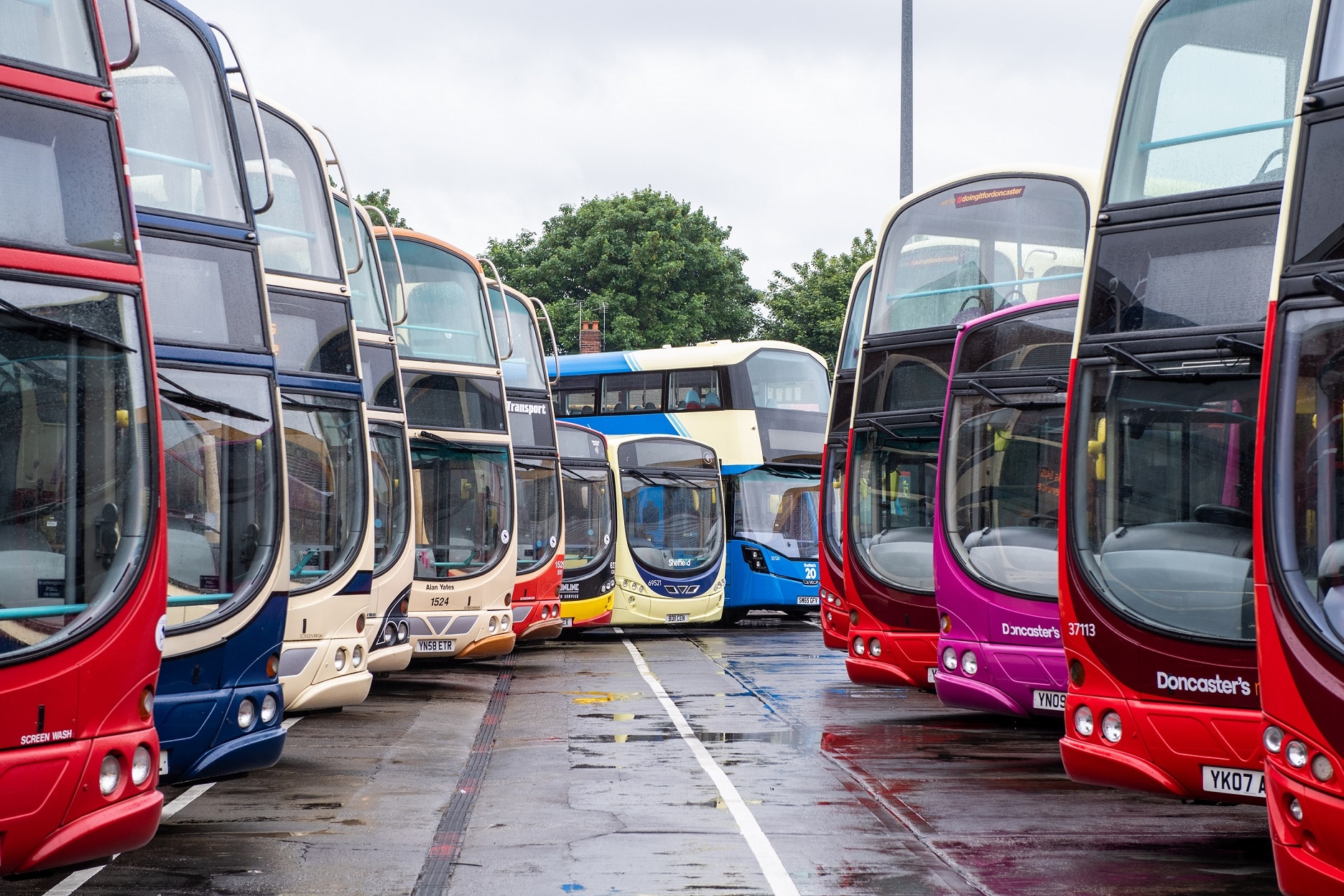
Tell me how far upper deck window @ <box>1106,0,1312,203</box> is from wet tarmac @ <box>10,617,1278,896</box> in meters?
Answer: 3.52

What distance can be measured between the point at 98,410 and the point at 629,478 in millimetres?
20347

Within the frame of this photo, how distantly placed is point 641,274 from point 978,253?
4419 centimetres

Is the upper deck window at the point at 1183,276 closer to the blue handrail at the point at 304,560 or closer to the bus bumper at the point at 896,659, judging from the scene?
the bus bumper at the point at 896,659

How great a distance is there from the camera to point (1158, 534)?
27.5 feet

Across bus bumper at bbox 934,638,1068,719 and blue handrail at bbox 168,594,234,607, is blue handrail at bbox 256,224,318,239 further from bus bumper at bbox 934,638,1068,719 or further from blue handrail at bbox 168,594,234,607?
bus bumper at bbox 934,638,1068,719

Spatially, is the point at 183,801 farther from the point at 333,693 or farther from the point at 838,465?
the point at 838,465

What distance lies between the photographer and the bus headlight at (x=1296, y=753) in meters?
5.77

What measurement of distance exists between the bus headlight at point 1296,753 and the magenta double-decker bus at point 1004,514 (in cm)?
563

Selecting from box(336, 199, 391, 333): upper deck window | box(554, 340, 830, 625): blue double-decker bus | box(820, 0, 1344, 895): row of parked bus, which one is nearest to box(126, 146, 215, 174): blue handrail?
box(820, 0, 1344, 895): row of parked bus

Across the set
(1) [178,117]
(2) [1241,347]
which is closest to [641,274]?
(1) [178,117]

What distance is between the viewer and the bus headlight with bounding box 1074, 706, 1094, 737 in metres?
8.35

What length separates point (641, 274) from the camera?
58062mm

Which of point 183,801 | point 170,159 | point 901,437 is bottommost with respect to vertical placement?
point 183,801

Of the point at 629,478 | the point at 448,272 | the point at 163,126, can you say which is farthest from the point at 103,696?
the point at 629,478
